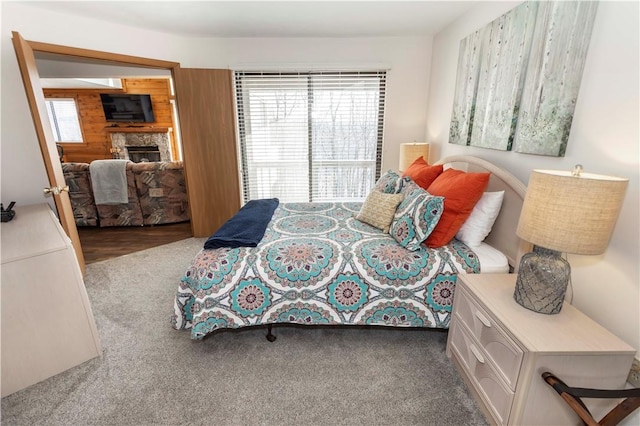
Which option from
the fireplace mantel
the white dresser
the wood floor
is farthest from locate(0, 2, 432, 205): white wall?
the fireplace mantel

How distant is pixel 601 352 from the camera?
1129 millimetres

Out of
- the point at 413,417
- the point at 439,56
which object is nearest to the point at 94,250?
the point at 413,417

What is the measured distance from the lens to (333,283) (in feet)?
5.98

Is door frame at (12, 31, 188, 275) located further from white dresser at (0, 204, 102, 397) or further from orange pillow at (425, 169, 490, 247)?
orange pillow at (425, 169, 490, 247)

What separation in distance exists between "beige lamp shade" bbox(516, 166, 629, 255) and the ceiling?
210cm

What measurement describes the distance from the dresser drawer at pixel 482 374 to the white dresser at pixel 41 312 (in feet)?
7.09

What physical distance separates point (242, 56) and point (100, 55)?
139 cm

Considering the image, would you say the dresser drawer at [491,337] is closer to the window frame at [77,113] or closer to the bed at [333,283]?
the bed at [333,283]

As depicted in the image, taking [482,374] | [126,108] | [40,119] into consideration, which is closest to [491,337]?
[482,374]

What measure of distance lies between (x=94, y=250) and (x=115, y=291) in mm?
1213

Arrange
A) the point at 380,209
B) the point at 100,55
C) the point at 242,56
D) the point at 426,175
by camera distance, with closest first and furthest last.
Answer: the point at 380,209
the point at 426,175
the point at 100,55
the point at 242,56

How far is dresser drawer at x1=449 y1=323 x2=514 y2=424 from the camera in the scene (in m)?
1.30

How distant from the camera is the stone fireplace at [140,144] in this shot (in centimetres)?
715

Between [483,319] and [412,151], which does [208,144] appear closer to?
[412,151]
